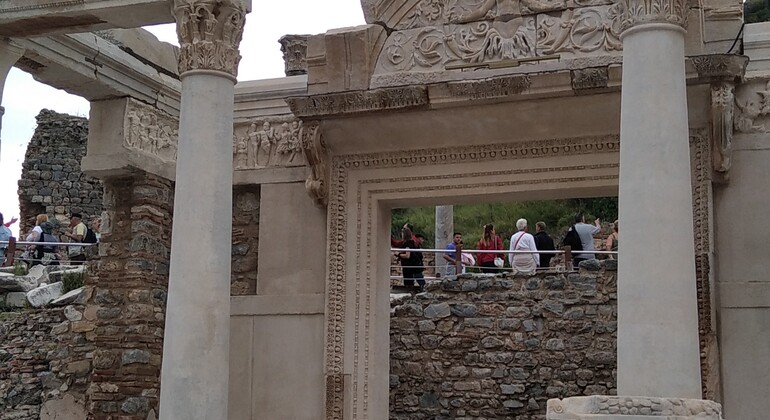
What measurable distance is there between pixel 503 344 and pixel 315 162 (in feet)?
13.4

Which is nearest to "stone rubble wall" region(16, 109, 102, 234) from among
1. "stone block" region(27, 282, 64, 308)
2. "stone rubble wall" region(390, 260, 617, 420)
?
"stone block" region(27, 282, 64, 308)

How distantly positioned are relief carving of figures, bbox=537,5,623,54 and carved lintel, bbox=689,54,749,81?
751 mm

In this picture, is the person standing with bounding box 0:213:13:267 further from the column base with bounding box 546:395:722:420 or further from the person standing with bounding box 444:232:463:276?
the column base with bounding box 546:395:722:420

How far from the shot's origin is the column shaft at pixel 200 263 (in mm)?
7016

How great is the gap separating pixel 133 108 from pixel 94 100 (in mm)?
404

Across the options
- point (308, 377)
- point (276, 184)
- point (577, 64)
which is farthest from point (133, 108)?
point (577, 64)

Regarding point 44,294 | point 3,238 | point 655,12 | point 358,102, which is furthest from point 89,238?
point 655,12

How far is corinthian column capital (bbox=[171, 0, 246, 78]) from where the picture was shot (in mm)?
7418

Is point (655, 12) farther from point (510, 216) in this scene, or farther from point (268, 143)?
point (510, 216)

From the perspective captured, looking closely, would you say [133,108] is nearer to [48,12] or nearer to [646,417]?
[48,12]

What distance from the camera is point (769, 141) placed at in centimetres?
806

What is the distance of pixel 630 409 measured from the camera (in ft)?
17.5

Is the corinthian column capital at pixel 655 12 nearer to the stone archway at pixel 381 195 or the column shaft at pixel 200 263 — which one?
the stone archway at pixel 381 195

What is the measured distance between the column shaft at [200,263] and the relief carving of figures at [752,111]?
4034 mm
